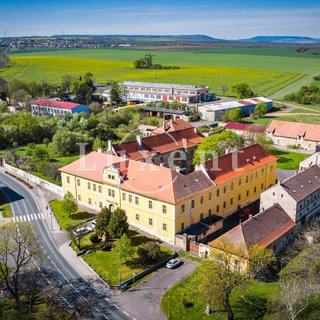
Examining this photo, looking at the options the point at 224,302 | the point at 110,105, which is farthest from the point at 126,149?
the point at 110,105

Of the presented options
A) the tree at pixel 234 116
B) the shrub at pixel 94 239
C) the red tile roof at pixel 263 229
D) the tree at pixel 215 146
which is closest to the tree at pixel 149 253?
the red tile roof at pixel 263 229

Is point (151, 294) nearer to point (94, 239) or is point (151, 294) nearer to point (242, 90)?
point (94, 239)

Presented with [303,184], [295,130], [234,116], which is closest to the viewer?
[303,184]

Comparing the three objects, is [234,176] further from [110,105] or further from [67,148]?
[110,105]

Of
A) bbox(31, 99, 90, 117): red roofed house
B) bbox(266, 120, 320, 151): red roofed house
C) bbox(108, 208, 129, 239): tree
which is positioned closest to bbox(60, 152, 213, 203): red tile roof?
bbox(108, 208, 129, 239): tree

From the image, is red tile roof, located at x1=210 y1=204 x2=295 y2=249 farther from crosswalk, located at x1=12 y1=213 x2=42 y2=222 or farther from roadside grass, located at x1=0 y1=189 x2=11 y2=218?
roadside grass, located at x1=0 y1=189 x2=11 y2=218

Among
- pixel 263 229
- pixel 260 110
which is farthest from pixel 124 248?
pixel 260 110

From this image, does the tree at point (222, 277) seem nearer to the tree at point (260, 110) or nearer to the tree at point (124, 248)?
the tree at point (124, 248)
